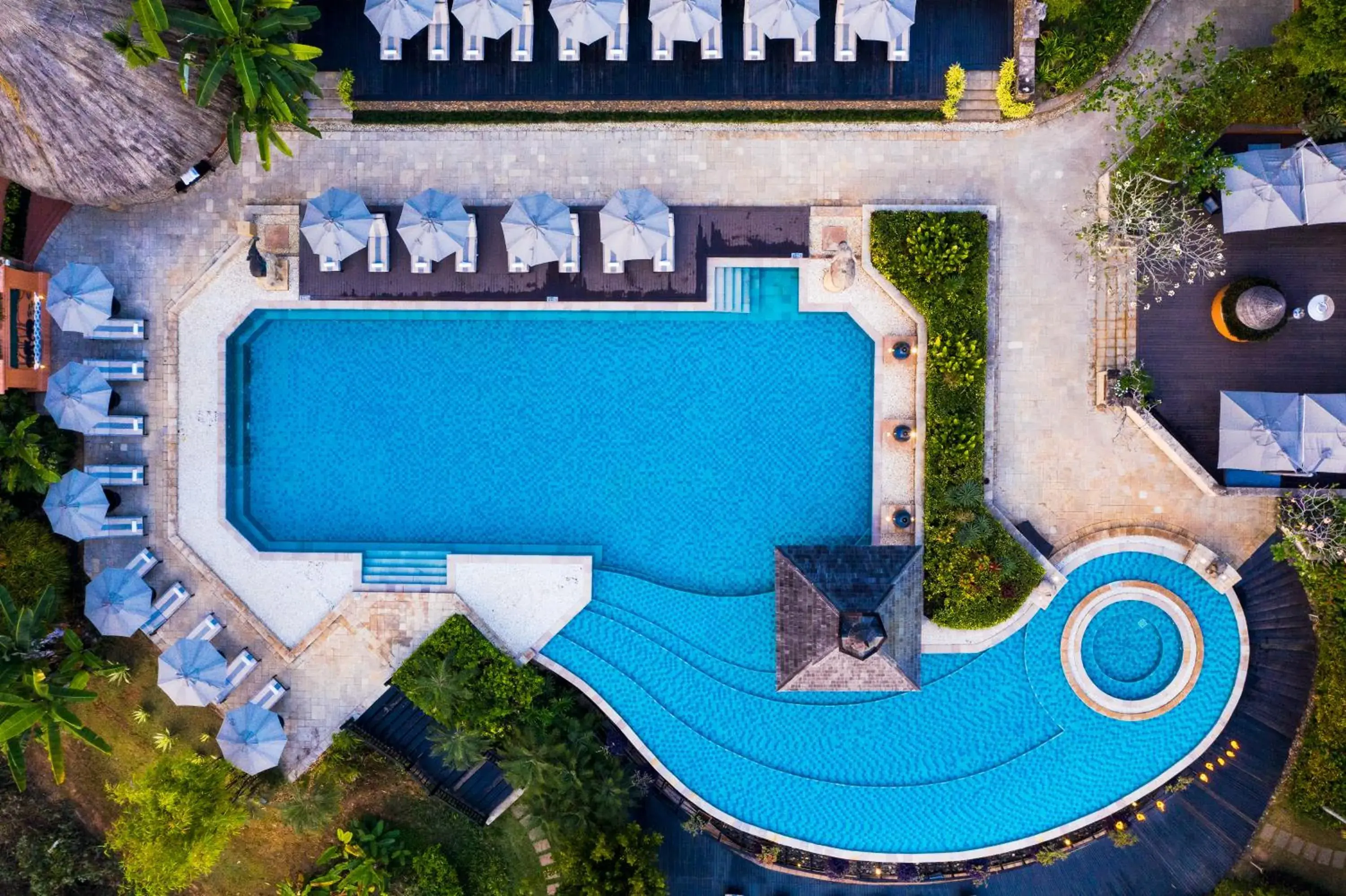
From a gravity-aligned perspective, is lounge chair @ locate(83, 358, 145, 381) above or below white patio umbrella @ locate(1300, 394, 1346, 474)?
above

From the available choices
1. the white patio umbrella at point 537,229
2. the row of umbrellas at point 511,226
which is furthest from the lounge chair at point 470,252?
the white patio umbrella at point 537,229

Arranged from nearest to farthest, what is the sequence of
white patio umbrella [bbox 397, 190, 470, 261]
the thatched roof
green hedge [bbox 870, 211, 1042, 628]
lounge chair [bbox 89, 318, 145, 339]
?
the thatched roof < white patio umbrella [bbox 397, 190, 470, 261] < green hedge [bbox 870, 211, 1042, 628] < lounge chair [bbox 89, 318, 145, 339]

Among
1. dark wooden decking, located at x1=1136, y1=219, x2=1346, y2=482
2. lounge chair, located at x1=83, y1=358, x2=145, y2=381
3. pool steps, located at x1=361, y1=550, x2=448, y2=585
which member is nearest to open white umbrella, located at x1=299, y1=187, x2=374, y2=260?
lounge chair, located at x1=83, y1=358, x2=145, y2=381

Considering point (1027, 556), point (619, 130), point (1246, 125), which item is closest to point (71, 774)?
point (619, 130)

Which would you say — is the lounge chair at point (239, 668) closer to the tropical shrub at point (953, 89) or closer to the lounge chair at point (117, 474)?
the lounge chair at point (117, 474)

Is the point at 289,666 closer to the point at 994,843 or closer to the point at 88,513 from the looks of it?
the point at 88,513

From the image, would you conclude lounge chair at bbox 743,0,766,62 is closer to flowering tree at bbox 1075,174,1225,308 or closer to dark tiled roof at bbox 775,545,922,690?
flowering tree at bbox 1075,174,1225,308
